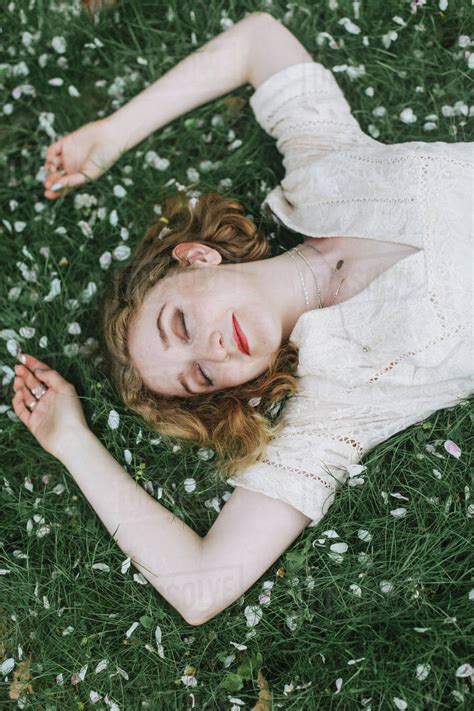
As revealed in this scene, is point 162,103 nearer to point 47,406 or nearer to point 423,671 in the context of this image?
point 47,406

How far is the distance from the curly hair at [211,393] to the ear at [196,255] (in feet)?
0.17

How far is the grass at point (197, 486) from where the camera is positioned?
3.07 m

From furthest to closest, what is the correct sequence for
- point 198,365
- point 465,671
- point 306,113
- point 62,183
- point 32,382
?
point 62,183 → point 32,382 → point 306,113 → point 198,365 → point 465,671

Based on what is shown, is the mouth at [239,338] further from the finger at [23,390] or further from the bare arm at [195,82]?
the bare arm at [195,82]

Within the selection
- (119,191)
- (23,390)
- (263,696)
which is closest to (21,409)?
(23,390)

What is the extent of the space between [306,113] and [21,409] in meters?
2.07

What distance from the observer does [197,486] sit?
346 centimetres

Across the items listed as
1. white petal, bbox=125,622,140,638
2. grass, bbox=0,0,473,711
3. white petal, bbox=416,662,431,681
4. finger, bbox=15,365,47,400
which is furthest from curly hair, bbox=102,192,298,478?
white petal, bbox=416,662,431,681

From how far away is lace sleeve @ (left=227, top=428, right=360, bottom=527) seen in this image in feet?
9.63

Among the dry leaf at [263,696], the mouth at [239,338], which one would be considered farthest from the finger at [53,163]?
the dry leaf at [263,696]

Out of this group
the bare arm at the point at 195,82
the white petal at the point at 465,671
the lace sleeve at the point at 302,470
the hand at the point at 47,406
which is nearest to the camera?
the white petal at the point at 465,671

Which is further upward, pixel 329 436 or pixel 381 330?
pixel 381 330

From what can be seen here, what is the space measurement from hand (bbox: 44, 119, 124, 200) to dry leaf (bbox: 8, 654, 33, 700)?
2426 millimetres

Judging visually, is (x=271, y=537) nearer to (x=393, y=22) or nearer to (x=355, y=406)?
(x=355, y=406)
